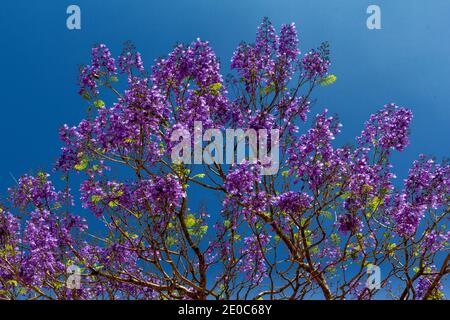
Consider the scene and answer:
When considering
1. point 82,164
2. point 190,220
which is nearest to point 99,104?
point 82,164

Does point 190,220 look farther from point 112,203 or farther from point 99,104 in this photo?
point 99,104

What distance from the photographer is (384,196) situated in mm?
8797

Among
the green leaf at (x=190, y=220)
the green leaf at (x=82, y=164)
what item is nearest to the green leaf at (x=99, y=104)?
the green leaf at (x=82, y=164)

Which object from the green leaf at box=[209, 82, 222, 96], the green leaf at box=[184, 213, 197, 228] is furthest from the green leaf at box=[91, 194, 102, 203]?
the green leaf at box=[209, 82, 222, 96]

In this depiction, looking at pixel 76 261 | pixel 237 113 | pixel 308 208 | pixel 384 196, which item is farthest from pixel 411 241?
pixel 76 261

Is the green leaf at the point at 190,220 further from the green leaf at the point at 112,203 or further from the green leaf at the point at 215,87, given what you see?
the green leaf at the point at 215,87

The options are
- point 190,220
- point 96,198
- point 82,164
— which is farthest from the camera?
point 82,164

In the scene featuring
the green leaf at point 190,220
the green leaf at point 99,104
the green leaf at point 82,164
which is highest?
the green leaf at point 99,104

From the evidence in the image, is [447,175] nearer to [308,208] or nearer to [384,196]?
[384,196]

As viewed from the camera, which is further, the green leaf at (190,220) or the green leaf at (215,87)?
the green leaf at (215,87)

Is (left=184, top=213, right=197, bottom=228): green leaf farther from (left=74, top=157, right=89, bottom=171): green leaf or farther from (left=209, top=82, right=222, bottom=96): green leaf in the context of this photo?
(left=209, top=82, right=222, bottom=96): green leaf

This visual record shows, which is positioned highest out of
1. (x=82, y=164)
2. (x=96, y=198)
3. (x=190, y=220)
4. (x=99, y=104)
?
(x=99, y=104)

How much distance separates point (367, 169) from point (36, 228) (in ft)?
17.0

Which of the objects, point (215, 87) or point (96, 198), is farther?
point (215, 87)
